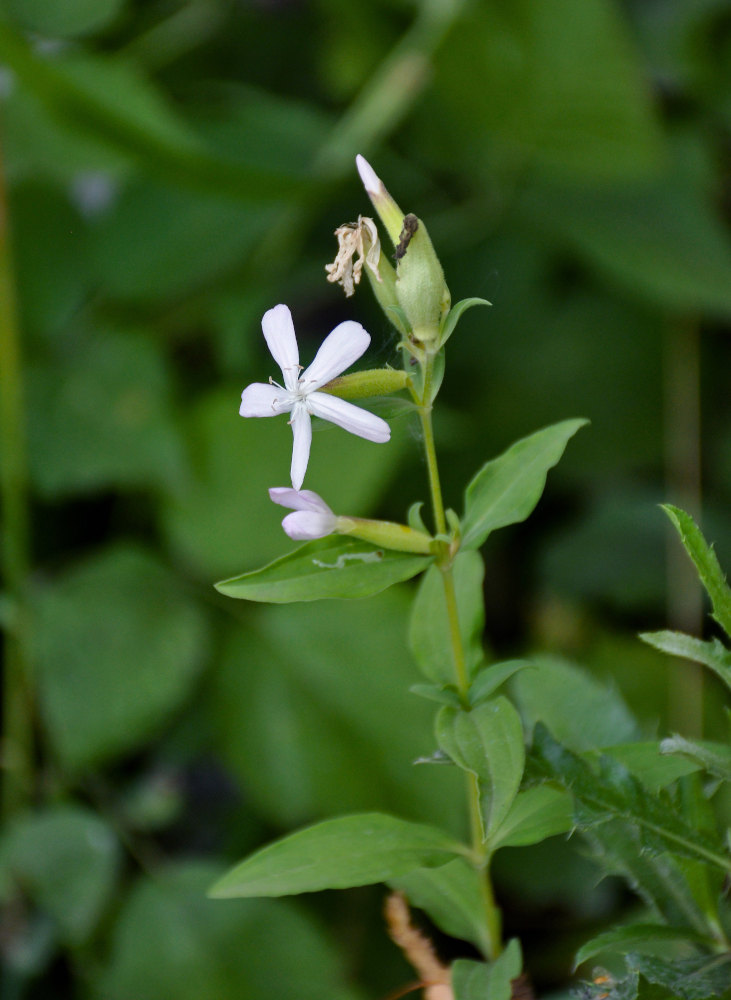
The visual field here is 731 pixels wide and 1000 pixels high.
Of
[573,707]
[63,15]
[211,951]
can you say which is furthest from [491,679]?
[63,15]

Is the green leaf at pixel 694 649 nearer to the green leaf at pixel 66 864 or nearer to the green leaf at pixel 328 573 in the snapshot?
the green leaf at pixel 328 573

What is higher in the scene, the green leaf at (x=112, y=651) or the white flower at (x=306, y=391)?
the white flower at (x=306, y=391)

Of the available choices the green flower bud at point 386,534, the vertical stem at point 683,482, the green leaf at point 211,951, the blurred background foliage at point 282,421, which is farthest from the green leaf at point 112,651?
the green flower bud at point 386,534

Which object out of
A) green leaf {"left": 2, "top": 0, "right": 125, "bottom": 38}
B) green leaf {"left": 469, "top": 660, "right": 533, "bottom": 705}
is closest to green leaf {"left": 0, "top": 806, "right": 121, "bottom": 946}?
green leaf {"left": 469, "top": 660, "right": 533, "bottom": 705}

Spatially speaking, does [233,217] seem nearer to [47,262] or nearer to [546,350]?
[47,262]

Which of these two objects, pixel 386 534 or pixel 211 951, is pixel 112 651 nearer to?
pixel 211 951

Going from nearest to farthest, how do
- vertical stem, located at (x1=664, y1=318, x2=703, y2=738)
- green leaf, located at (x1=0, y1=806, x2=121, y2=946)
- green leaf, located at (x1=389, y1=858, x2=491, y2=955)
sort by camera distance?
green leaf, located at (x1=389, y1=858, x2=491, y2=955) < green leaf, located at (x1=0, y1=806, x2=121, y2=946) < vertical stem, located at (x1=664, y1=318, x2=703, y2=738)

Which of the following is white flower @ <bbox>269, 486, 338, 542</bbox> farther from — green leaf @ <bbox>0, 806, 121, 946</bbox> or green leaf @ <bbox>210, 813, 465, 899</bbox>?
green leaf @ <bbox>0, 806, 121, 946</bbox>
